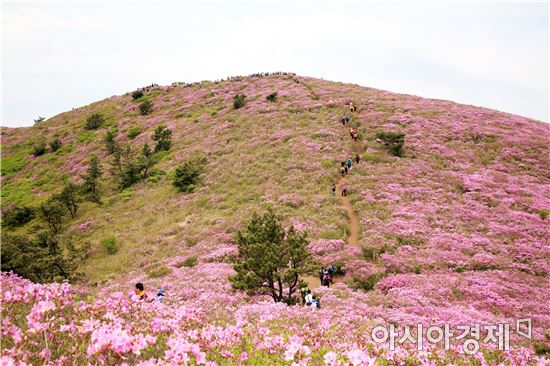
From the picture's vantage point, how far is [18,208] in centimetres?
3753

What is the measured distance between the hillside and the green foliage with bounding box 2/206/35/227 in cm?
131

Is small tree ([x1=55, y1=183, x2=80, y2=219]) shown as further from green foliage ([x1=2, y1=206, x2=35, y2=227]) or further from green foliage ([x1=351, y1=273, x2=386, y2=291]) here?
green foliage ([x1=351, y1=273, x2=386, y2=291])

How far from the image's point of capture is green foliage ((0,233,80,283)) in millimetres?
21203

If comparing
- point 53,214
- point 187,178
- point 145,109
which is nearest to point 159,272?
point 187,178

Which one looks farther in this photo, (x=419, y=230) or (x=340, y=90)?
(x=340, y=90)

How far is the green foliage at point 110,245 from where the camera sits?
27953mm

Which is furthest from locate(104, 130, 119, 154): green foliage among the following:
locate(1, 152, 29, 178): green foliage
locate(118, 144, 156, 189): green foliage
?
locate(1, 152, 29, 178): green foliage

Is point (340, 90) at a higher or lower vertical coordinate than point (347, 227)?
higher

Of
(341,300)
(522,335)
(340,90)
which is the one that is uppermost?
(340,90)

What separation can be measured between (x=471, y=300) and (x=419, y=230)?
24.6 feet

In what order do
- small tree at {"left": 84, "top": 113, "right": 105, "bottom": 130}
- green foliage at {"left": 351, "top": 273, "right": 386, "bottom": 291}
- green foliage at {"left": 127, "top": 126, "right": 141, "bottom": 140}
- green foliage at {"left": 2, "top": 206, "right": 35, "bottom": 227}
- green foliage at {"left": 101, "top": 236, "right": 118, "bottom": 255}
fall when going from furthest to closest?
small tree at {"left": 84, "top": 113, "right": 105, "bottom": 130}, green foliage at {"left": 127, "top": 126, "right": 141, "bottom": 140}, green foliage at {"left": 2, "top": 206, "right": 35, "bottom": 227}, green foliage at {"left": 101, "top": 236, "right": 118, "bottom": 255}, green foliage at {"left": 351, "top": 273, "right": 386, "bottom": 291}

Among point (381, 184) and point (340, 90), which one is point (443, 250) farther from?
point (340, 90)

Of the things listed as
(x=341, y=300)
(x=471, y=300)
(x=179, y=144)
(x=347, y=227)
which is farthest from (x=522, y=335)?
(x=179, y=144)

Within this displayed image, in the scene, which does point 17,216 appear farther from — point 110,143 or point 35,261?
point 35,261
